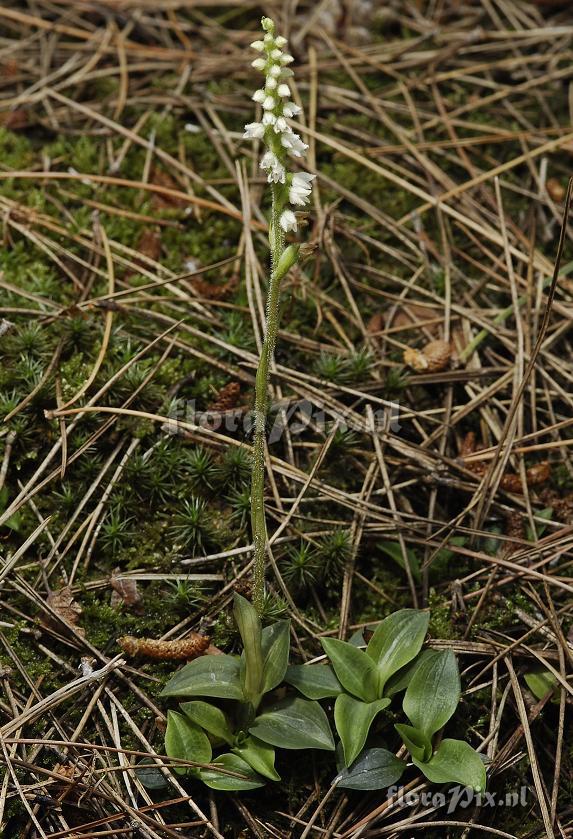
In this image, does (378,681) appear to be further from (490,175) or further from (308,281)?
(490,175)

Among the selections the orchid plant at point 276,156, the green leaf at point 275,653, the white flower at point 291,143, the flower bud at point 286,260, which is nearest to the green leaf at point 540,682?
the green leaf at point 275,653

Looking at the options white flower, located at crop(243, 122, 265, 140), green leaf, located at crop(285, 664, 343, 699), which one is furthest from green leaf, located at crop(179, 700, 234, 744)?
white flower, located at crop(243, 122, 265, 140)

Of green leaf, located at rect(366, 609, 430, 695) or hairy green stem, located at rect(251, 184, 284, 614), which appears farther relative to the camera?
green leaf, located at rect(366, 609, 430, 695)

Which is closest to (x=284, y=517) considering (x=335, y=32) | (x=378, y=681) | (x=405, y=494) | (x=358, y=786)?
(x=405, y=494)

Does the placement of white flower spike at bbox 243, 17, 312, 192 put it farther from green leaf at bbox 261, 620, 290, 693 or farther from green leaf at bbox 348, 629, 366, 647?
green leaf at bbox 348, 629, 366, 647

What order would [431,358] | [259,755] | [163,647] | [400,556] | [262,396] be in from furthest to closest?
[431,358] → [400,556] → [163,647] → [259,755] → [262,396]

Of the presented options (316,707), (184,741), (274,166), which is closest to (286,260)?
(274,166)

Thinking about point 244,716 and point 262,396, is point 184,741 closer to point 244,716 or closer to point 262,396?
point 244,716
